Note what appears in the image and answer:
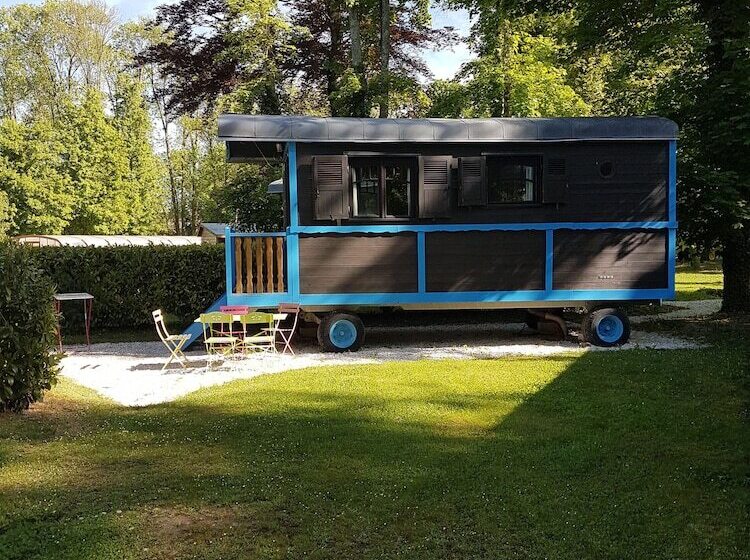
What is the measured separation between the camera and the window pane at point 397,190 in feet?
32.1

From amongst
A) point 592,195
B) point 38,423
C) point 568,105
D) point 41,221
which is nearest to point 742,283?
point 592,195

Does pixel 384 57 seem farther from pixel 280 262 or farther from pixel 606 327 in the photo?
pixel 606 327

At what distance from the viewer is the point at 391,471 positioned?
4.82 meters

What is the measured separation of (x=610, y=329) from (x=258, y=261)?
533 centimetres

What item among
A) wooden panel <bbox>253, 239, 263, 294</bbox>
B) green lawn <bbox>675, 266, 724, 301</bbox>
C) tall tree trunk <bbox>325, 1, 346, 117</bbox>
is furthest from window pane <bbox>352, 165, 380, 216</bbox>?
green lawn <bbox>675, 266, 724, 301</bbox>

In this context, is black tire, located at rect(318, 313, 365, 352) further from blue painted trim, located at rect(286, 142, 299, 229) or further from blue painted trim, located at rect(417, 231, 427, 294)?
blue painted trim, located at rect(286, 142, 299, 229)

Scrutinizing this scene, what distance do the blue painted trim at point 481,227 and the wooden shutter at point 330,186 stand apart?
0.20 metres

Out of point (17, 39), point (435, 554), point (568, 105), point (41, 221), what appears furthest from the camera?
point (17, 39)

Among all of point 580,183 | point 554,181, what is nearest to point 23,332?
point 554,181

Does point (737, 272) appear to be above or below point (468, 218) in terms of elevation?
below

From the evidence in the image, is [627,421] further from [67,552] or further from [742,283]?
[742,283]

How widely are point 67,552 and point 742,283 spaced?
471 inches

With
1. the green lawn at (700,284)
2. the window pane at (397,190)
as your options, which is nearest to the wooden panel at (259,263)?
the window pane at (397,190)

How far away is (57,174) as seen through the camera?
88.0 ft
